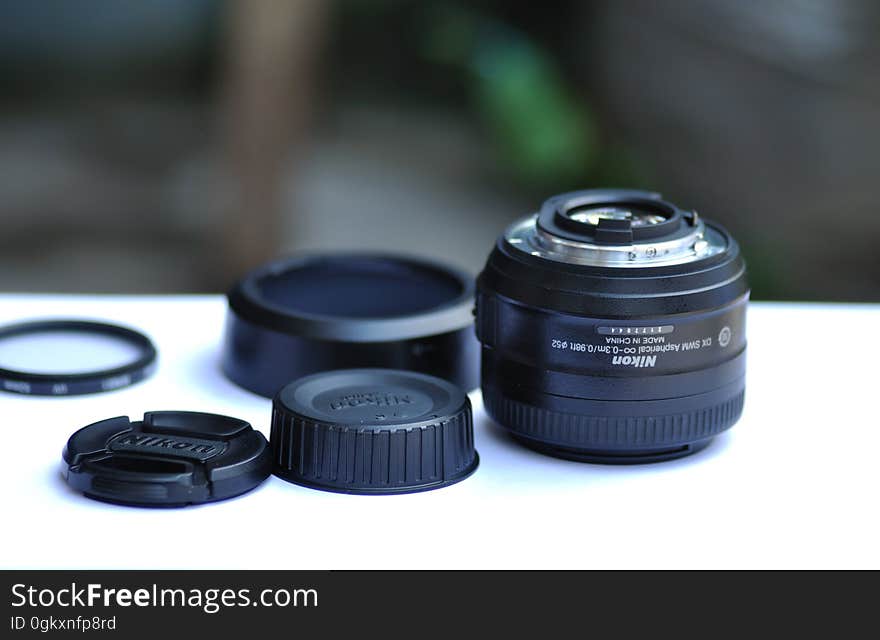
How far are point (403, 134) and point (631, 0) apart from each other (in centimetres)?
90

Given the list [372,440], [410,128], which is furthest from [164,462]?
[410,128]

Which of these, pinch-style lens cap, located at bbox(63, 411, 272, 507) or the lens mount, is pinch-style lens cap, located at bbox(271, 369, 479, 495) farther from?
the lens mount

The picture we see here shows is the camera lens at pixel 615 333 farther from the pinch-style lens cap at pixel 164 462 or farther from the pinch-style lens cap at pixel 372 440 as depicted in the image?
the pinch-style lens cap at pixel 164 462

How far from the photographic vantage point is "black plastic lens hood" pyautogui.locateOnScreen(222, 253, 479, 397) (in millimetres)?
1044

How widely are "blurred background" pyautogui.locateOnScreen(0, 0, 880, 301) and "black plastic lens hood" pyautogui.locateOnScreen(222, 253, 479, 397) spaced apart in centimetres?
180

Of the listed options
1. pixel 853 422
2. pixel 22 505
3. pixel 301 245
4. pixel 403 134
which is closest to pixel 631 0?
pixel 403 134

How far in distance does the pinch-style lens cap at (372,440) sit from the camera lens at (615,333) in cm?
6

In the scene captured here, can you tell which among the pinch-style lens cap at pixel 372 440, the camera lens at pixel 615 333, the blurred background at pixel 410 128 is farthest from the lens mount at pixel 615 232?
the blurred background at pixel 410 128

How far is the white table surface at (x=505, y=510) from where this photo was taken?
0.82 metres

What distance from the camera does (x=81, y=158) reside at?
4.08m

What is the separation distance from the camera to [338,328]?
3.43 feet

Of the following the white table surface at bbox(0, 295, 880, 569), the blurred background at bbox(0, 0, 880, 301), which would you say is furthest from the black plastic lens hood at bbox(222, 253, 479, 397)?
the blurred background at bbox(0, 0, 880, 301)
